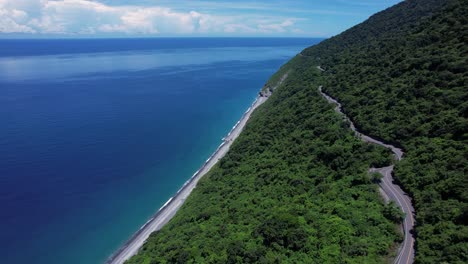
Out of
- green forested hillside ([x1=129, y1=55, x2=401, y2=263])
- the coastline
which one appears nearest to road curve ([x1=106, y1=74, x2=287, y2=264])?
the coastline

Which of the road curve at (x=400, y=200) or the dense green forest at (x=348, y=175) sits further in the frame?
the dense green forest at (x=348, y=175)

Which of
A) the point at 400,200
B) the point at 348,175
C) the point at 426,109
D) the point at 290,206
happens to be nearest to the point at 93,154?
the point at 290,206

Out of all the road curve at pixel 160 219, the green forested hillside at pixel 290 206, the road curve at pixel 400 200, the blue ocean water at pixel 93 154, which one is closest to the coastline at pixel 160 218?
the road curve at pixel 160 219

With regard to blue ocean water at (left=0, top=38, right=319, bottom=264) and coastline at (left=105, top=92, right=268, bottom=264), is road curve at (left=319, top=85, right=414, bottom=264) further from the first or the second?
blue ocean water at (left=0, top=38, right=319, bottom=264)

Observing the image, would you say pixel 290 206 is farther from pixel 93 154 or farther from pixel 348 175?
pixel 93 154

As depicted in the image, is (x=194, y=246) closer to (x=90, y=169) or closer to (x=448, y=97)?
(x=448, y=97)

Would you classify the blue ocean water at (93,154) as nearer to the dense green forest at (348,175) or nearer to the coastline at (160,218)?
the coastline at (160,218)

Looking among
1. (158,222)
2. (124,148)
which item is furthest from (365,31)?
(158,222)
